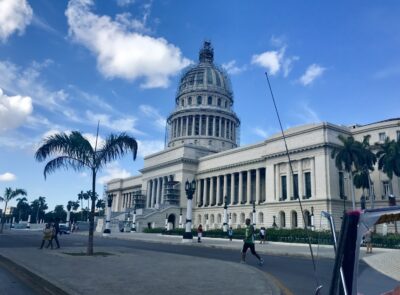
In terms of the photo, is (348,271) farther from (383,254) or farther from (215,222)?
(215,222)

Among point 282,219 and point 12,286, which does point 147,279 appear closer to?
point 12,286

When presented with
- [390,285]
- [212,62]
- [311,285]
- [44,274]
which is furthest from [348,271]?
[212,62]

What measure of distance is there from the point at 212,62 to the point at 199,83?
1334 cm

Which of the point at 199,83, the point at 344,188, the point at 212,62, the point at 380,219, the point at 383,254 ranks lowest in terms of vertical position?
the point at 383,254

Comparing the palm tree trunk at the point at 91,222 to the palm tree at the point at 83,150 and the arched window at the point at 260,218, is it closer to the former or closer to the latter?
the palm tree at the point at 83,150

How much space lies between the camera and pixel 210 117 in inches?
3647

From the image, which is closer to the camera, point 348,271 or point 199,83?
point 348,271

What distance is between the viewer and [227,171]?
2785 inches

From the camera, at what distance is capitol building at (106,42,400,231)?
2007 inches

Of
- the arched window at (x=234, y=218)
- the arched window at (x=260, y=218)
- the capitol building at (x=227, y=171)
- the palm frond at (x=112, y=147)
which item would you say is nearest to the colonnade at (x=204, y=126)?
the capitol building at (x=227, y=171)

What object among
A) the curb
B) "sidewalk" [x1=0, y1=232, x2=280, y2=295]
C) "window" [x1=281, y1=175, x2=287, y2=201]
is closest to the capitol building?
"window" [x1=281, y1=175, x2=287, y2=201]

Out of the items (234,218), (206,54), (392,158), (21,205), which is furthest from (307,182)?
(21,205)

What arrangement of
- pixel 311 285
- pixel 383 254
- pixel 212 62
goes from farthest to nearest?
pixel 212 62 → pixel 311 285 → pixel 383 254

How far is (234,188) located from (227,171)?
3.50 m
